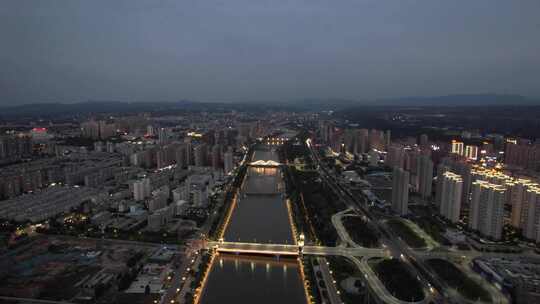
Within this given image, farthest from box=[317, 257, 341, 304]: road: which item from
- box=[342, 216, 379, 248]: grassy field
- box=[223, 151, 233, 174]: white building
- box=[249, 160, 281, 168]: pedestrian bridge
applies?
box=[249, 160, 281, 168]: pedestrian bridge

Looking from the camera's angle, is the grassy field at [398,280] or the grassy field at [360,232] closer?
the grassy field at [398,280]

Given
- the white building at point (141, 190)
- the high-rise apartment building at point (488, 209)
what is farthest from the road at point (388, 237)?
the white building at point (141, 190)

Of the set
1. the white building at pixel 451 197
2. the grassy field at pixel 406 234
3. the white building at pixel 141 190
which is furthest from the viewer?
the white building at pixel 141 190

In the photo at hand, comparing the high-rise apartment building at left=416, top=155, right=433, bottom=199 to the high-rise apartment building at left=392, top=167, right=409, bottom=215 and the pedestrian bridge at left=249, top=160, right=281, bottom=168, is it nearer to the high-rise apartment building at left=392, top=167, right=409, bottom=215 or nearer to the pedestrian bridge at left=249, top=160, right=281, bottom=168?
the high-rise apartment building at left=392, top=167, right=409, bottom=215

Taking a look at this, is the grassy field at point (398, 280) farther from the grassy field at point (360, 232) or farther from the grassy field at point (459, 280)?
the grassy field at point (360, 232)

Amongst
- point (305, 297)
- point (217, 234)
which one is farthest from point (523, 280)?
point (217, 234)

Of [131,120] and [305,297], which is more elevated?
[131,120]

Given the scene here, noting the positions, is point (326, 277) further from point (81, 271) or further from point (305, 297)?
point (81, 271)

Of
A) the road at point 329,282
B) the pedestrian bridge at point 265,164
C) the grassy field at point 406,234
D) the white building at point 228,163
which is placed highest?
the white building at point 228,163
